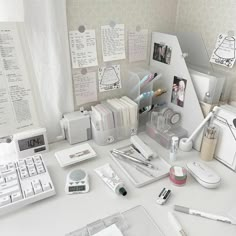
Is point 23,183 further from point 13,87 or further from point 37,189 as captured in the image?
point 13,87

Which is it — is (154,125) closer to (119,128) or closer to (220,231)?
(119,128)

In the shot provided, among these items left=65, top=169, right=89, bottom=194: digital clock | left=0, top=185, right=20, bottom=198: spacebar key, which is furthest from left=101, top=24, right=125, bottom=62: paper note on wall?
left=0, top=185, right=20, bottom=198: spacebar key

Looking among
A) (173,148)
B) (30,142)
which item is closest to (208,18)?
(173,148)

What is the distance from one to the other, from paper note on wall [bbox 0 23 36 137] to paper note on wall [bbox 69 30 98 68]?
0.19 metres

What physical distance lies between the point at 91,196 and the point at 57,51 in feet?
1.67

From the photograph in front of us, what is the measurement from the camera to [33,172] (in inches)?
29.2

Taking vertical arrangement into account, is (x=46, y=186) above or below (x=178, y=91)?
below

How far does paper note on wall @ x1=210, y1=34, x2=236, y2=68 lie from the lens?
2.86ft

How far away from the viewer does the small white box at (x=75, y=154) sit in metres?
0.82

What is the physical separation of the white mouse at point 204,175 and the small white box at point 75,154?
343 millimetres

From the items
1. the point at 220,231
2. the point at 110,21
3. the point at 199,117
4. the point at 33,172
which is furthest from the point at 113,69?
the point at 220,231

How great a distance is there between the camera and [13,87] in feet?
2.52

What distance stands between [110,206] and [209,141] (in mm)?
416

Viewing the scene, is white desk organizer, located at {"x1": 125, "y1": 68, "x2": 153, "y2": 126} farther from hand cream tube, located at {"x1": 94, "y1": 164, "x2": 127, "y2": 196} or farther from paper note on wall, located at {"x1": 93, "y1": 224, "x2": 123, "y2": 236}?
paper note on wall, located at {"x1": 93, "y1": 224, "x2": 123, "y2": 236}
